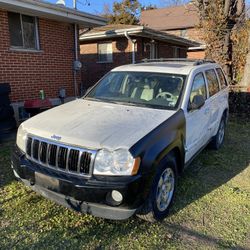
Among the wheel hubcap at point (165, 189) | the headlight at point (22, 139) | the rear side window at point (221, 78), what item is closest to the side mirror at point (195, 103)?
the wheel hubcap at point (165, 189)

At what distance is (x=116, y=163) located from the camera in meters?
2.89

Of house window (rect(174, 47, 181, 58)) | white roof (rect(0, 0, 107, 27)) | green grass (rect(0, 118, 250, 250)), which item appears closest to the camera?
green grass (rect(0, 118, 250, 250))

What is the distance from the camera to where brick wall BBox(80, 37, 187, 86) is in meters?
14.5

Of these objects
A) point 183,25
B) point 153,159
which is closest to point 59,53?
point 153,159

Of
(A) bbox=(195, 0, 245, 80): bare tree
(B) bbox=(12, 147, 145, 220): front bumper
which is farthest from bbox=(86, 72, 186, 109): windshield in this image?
(A) bbox=(195, 0, 245, 80): bare tree

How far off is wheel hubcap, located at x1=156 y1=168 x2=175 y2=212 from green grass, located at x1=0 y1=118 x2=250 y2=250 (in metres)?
0.21

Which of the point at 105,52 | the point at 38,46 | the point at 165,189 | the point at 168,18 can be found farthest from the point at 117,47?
the point at 168,18

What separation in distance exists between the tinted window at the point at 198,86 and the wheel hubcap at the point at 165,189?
122cm

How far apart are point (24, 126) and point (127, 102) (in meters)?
1.50

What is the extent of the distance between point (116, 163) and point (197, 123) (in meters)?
2.04

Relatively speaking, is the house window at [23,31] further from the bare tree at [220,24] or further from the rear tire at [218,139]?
the bare tree at [220,24]

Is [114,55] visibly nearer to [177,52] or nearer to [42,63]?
[177,52]

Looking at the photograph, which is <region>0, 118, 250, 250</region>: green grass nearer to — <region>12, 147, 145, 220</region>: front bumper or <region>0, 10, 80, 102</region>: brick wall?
<region>12, 147, 145, 220</region>: front bumper

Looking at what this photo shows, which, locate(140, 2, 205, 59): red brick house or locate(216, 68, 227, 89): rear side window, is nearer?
locate(216, 68, 227, 89): rear side window
